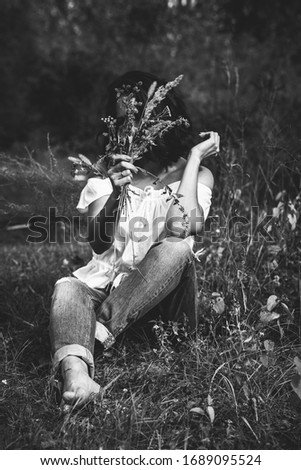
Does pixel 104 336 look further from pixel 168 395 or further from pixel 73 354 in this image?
pixel 168 395

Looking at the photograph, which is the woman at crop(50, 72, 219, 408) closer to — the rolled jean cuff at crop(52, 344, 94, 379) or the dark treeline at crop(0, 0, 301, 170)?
the rolled jean cuff at crop(52, 344, 94, 379)

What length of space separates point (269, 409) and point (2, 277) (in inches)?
63.4

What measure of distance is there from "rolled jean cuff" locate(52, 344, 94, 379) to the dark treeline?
3.35 m

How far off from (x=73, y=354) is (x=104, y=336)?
0.21 m

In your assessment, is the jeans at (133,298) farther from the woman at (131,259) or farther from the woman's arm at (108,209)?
the woman's arm at (108,209)

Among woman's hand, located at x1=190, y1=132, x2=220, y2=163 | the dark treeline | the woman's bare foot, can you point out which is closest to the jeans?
the woman's bare foot

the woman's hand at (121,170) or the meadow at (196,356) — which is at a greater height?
the woman's hand at (121,170)

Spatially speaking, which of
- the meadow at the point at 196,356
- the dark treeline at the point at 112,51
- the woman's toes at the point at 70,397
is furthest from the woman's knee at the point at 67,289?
the dark treeline at the point at 112,51

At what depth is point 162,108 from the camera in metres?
2.37

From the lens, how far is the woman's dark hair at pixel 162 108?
7.65ft

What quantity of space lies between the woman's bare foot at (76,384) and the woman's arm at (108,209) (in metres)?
0.54

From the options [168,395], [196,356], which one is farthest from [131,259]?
[168,395]
